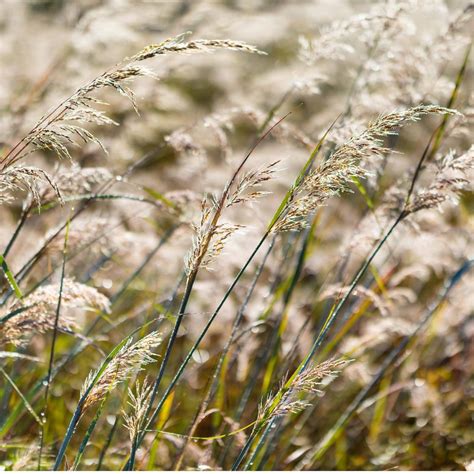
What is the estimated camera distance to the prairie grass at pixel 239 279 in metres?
1.43

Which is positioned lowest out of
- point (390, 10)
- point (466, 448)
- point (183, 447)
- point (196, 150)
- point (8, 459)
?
point (466, 448)

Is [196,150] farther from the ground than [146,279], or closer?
farther from the ground

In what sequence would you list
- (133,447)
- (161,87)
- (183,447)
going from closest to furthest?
(133,447) → (183,447) → (161,87)

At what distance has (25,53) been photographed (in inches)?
258

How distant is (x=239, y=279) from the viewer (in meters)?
2.95

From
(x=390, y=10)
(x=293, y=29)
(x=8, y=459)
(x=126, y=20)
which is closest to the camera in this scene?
(x=8, y=459)

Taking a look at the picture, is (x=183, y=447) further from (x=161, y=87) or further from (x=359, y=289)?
(x=161, y=87)

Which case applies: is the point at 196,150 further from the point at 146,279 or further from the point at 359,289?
the point at 146,279

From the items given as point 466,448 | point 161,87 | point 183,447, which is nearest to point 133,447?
point 183,447

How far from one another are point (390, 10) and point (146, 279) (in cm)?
213

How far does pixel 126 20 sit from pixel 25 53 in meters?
3.16

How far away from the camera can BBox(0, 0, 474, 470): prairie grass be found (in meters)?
1.43

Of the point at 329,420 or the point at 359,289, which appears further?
the point at 329,420

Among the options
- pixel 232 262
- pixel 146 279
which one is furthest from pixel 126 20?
pixel 232 262
